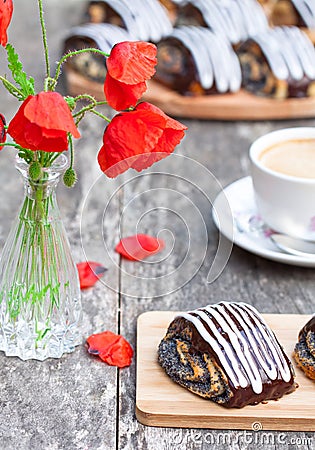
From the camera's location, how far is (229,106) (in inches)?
78.0

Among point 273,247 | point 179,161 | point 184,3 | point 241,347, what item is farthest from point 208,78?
point 241,347

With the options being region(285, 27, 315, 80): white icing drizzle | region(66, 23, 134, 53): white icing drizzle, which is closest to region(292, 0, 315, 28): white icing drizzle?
region(285, 27, 315, 80): white icing drizzle

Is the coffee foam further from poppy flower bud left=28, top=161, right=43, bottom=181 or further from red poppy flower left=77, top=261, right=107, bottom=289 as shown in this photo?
poppy flower bud left=28, top=161, right=43, bottom=181

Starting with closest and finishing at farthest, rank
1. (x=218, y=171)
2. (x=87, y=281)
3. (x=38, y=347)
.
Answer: (x=38, y=347)
(x=87, y=281)
(x=218, y=171)

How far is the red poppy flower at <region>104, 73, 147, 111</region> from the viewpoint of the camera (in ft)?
3.01

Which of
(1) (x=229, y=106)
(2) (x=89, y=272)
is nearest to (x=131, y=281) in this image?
(2) (x=89, y=272)

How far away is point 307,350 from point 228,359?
0.14 meters

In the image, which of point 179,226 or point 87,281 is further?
point 179,226

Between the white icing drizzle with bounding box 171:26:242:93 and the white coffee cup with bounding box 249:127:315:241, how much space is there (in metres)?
0.61

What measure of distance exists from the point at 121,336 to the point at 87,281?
168mm

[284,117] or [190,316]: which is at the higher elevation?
[190,316]

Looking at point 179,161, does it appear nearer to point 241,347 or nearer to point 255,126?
point 255,126

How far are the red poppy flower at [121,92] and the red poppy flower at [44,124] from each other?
0.21 feet

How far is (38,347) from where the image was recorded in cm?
112
